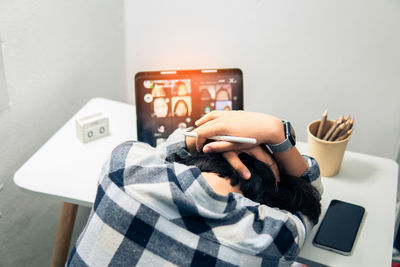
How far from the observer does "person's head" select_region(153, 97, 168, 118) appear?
3.92ft

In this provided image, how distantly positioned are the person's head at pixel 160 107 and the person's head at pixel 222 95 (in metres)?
0.14

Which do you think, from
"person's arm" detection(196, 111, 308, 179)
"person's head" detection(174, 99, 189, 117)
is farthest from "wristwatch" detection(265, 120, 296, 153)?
"person's head" detection(174, 99, 189, 117)

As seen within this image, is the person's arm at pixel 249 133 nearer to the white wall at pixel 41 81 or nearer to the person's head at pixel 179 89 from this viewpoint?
the person's head at pixel 179 89

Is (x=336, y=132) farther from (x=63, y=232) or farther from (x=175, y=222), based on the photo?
(x=63, y=232)

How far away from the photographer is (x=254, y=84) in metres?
1.62

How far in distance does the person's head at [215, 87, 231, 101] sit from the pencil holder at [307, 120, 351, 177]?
0.24 meters

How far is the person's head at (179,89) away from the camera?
1.20 meters

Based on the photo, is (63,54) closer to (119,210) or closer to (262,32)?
(262,32)

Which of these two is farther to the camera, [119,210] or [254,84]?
[254,84]

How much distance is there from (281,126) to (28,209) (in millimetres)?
873

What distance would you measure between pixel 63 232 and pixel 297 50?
0.94 metres

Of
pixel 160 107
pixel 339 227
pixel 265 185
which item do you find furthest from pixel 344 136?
pixel 160 107

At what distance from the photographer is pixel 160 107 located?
120 centimetres

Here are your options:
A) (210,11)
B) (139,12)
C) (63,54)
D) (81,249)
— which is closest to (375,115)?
(210,11)
